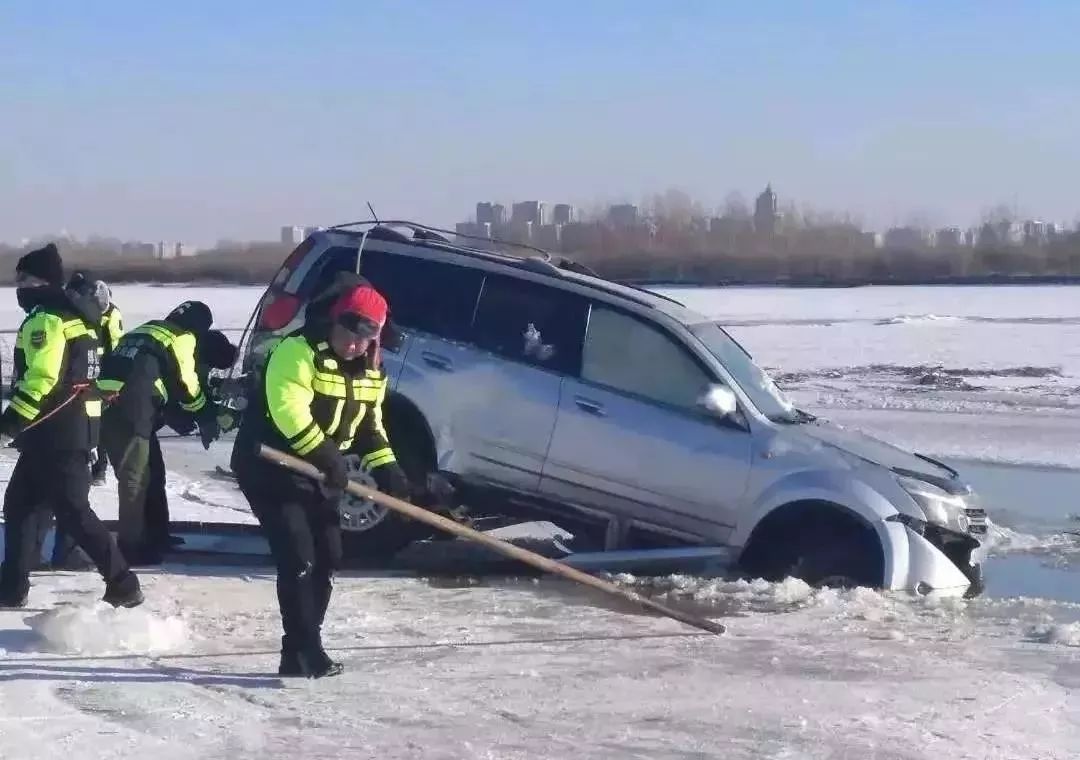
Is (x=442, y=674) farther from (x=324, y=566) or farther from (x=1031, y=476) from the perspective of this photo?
(x=1031, y=476)

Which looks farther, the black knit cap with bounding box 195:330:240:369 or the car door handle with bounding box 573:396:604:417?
the black knit cap with bounding box 195:330:240:369

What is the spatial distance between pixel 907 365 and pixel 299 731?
21.8 metres

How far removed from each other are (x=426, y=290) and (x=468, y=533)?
2686 mm

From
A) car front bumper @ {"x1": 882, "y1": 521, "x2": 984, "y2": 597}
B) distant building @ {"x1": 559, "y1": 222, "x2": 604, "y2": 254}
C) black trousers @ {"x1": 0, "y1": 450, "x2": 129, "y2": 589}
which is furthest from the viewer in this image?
distant building @ {"x1": 559, "y1": 222, "x2": 604, "y2": 254}

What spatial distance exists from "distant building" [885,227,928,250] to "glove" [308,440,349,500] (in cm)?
6754

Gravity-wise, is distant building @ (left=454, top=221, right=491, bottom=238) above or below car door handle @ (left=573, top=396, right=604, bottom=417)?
above

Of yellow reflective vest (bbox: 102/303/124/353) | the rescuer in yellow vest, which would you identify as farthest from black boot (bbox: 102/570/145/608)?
yellow reflective vest (bbox: 102/303/124/353)

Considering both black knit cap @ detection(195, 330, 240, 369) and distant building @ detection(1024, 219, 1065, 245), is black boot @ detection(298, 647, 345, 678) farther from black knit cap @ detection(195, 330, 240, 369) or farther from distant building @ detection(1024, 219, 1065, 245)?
distant building @ detection(1024, 219, 1065, 245)

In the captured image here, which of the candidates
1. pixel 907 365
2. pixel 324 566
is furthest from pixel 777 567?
pixel 907 365

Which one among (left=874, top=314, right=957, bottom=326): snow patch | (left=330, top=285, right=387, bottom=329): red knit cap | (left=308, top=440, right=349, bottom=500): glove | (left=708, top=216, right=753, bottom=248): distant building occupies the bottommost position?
(left=308, top=440, right=349, bottom=500): glove

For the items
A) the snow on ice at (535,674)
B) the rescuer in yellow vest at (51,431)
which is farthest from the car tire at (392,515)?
the rescuer in yellow vest at (51,431)

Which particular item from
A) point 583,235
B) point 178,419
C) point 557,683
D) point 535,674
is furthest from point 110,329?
point 583,235

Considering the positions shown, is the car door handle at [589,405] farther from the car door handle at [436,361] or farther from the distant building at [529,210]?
the distant building at [529,210]

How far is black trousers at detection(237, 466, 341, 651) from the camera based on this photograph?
5922 mm
